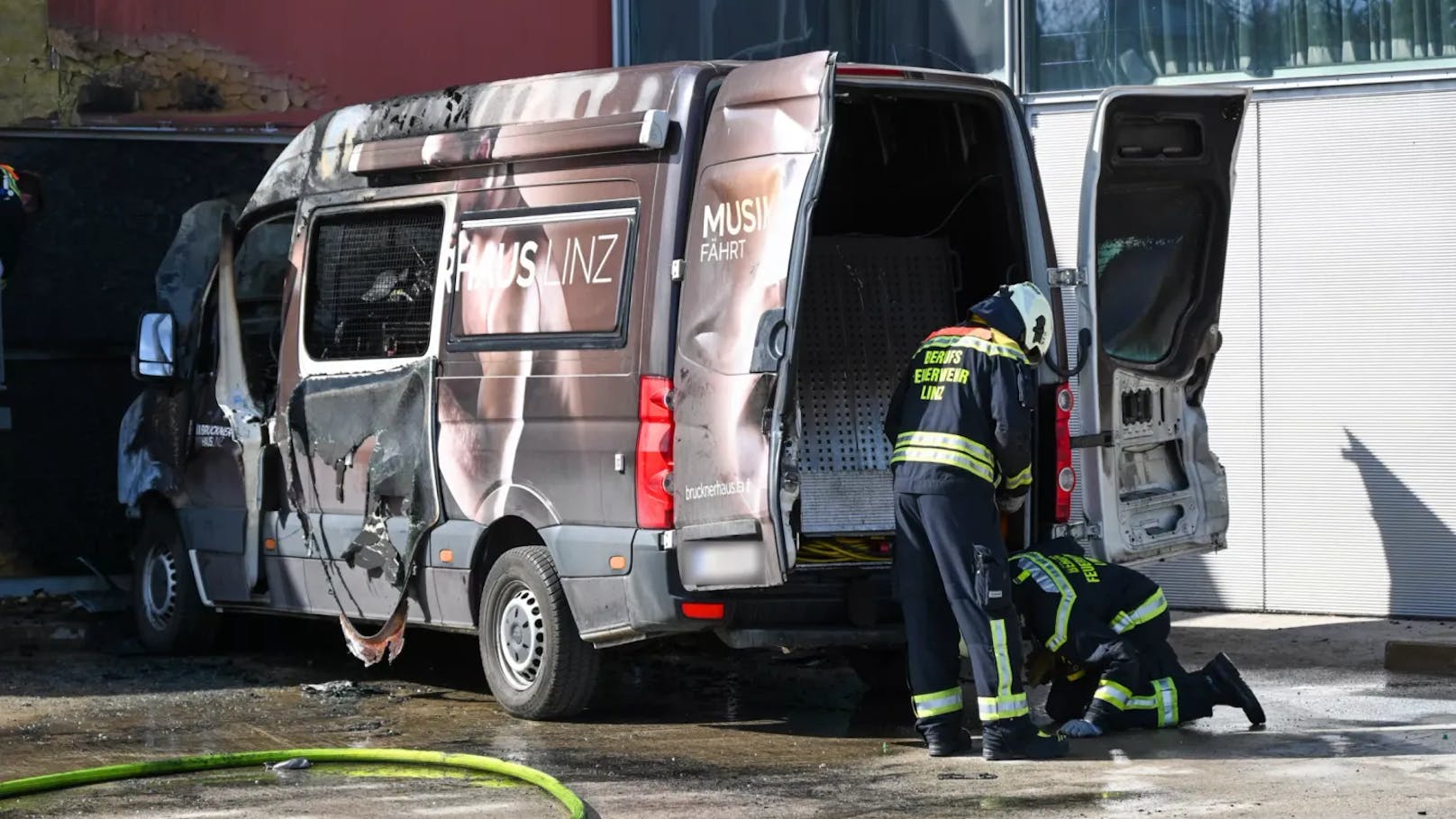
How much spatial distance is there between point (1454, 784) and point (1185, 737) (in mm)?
1243

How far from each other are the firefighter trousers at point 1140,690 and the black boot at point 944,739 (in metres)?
0.52

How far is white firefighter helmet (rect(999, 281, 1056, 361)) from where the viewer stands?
7602 millimetres

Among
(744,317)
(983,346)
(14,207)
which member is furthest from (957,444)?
(14,207)

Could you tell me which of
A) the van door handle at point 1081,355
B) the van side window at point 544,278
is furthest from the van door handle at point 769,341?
the van door handle at point 1081,355

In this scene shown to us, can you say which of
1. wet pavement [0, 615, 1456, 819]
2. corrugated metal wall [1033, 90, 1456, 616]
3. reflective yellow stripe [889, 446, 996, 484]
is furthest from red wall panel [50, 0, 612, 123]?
reflective yellow stripe [889, 446, 996, 484]

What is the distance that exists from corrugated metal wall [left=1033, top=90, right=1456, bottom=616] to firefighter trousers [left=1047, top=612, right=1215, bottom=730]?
3147 mm

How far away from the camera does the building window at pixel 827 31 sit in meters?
12.0

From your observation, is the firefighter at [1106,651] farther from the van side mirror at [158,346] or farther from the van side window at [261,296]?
the van side mirror at [158,346]

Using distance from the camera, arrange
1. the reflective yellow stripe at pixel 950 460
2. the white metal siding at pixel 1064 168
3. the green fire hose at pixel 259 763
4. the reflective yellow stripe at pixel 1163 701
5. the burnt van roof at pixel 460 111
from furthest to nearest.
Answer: the white metal siding at pixel 1064 168, the burnt van roof at pixel 460 111, the reflective yellow stripe at pixel 1163 701, the reflective yellow stripe at pixel 950 460, the green fire hose at pixel 259 763

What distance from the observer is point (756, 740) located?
26.0 feet

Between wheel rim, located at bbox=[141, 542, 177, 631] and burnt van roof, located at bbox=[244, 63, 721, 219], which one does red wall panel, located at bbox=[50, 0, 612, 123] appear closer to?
burnt van roof, located at bbox=[244, 63, 721, 219]

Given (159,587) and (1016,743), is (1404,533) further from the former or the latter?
(159,587)

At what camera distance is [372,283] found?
916cm

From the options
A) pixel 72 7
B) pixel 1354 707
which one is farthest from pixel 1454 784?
pixel 72 7
